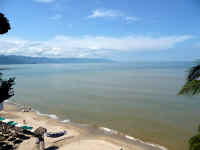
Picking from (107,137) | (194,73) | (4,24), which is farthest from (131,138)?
(4,24)

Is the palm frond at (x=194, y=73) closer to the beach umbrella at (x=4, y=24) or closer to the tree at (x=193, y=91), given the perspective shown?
the tree at (x=193, y=91)

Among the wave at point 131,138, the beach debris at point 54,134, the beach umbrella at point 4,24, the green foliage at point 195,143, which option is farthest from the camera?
the beach debris at point 54,134

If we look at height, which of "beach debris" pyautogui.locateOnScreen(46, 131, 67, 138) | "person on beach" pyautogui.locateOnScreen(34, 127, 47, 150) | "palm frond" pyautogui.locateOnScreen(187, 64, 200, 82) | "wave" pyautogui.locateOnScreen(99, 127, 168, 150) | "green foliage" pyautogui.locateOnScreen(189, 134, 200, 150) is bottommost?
"wave" pyautogui.locateOnScreen(99, 127, 168, 150)

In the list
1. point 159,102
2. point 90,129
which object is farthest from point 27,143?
point 159,102

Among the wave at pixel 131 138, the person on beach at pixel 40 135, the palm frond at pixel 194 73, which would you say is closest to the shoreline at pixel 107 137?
the wave at pixel 131 138

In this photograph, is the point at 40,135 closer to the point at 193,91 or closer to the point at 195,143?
the point at 195,143

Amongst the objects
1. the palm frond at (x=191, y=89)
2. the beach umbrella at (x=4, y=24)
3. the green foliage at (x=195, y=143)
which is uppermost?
the beach umbrella at (x=4, y=24)

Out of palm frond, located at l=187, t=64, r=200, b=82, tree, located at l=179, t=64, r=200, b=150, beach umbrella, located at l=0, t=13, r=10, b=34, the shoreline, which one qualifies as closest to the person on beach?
the shoreline

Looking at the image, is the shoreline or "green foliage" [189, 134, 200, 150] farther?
the shoreline

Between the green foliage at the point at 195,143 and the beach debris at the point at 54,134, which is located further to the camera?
the beach debris at the point at 54,134

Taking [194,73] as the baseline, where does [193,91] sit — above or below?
below

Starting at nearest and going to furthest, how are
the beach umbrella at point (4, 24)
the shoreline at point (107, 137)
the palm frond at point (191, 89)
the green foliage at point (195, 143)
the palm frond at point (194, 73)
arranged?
the green foliage at point (195, 143)
the palm frond at point (191, 89)
the beach umbrella at point (4, 24)
the palm frond at point (194, 73)
the shoreline at point (107, 137)

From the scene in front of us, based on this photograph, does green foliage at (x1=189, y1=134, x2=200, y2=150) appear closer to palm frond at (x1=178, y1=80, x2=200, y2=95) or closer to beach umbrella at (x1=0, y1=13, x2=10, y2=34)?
palm frond at (x1=178, y1=80, x2=200, y2=95)

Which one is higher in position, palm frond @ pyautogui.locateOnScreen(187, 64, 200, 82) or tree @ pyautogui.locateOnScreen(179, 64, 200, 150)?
palm frond @ pyautogui.locateOnScreen(187, 64, 200, 82)
